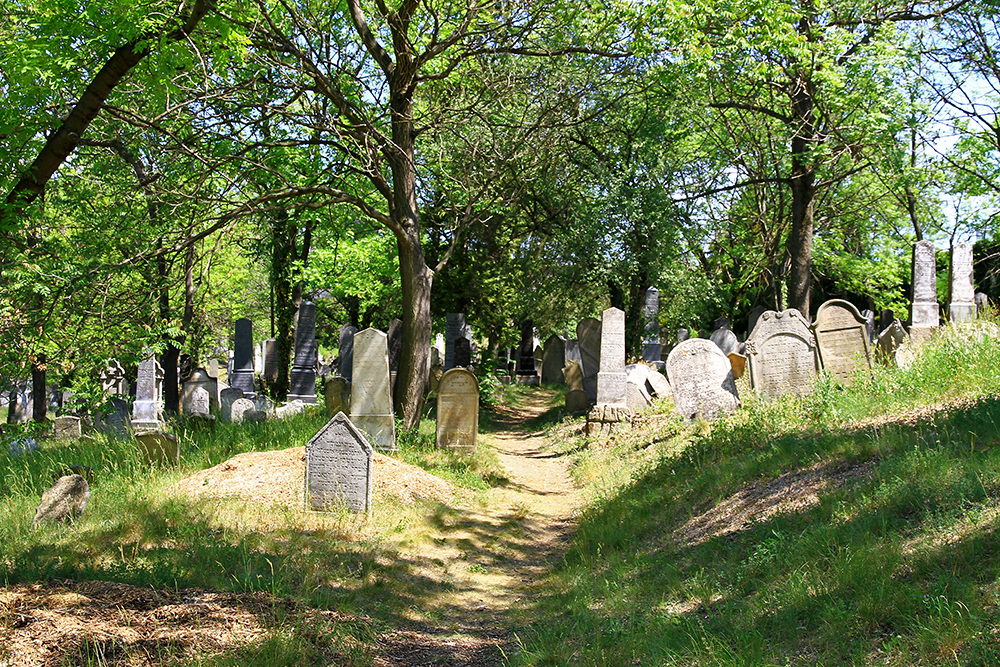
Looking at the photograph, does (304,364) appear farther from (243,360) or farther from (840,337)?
(840,337)

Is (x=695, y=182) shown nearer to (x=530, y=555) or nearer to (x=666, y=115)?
(x=666, y=115)

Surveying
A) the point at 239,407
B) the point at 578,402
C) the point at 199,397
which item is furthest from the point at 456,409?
the point at 199,397

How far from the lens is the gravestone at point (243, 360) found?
18.8 meters

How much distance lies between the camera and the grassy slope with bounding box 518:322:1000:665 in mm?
3764

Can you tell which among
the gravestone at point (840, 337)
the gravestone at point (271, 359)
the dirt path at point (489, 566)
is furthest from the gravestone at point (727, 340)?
the gravestone at point (271, 359)

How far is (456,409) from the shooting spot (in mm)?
11703

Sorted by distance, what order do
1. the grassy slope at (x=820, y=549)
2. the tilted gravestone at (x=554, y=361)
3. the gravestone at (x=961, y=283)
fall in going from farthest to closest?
1. the tilted gravestone at (x=554, y=361)
2. the gravestone at (x=961, y=283)
3. the grassy slope at (x=820, y=549)

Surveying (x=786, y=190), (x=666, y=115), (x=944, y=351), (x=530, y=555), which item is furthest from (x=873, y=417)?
(x=786, y=190)

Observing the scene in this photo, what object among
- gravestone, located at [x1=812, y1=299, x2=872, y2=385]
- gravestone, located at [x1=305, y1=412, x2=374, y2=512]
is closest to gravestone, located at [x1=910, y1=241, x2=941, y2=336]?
gravestone, located at [x1=812, y1=299, x2=872, y2=385]

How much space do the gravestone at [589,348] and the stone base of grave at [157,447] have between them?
393 inches

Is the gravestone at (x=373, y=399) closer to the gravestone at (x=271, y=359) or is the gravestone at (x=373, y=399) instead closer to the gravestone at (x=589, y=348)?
the gravestone at (x=589, y=348)

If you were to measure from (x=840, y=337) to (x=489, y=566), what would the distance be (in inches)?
275

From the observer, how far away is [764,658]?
379 cm

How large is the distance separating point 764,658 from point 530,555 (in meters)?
4.30
